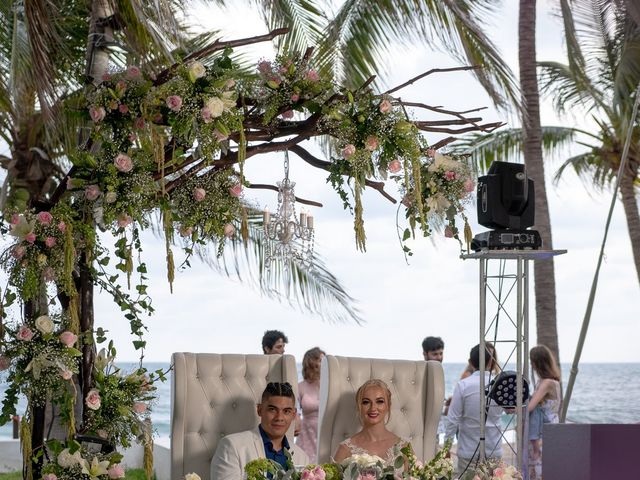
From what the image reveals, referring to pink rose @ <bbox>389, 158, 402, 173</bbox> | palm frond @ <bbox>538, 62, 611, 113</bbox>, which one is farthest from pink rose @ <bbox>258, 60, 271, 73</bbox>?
palm frond @ <bbox>538, 62, 611, 113</bbox>

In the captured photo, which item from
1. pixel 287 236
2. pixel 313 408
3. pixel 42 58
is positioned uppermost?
pixel 42 58

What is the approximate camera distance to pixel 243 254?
38.9 feet

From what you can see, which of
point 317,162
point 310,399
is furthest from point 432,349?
point 317,162

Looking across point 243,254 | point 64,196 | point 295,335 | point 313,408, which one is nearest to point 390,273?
point 295,335

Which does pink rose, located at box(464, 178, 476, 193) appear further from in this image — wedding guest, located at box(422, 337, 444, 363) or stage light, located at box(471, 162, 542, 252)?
wedding guest, located at box(422, 337, 444, 363)

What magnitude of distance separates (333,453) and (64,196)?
2.07 metres

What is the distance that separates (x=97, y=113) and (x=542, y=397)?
3730 mm

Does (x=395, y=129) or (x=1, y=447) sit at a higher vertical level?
(x=395, y=129)

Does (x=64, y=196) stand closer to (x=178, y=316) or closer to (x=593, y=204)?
(x=178, y=316)

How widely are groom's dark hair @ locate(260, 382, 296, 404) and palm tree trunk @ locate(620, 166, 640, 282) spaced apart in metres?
10.9

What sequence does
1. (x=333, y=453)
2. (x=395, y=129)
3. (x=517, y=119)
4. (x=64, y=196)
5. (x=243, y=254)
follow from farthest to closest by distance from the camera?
(x=243, y=254)
(x=517, y=119)
(x=333, y=453)
(x=395, y=129)
(x=64, y=196)

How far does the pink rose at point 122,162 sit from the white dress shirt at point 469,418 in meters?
2.84

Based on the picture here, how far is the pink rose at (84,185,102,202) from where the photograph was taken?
5.09 m

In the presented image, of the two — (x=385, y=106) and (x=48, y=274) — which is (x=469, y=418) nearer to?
(x=385, y=106)
